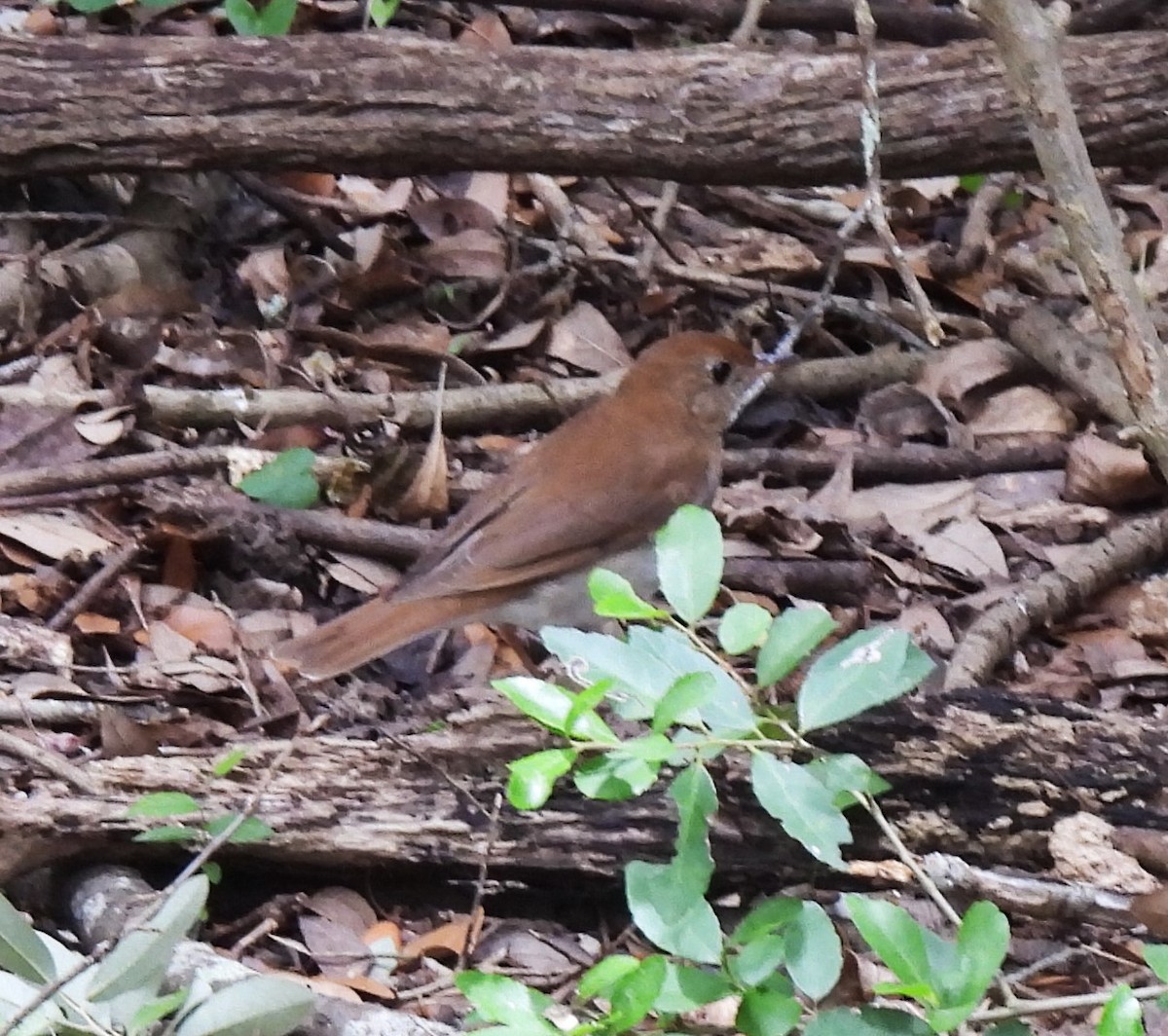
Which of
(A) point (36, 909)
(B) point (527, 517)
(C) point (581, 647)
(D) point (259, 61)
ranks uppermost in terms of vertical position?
(D) point (259, 61)

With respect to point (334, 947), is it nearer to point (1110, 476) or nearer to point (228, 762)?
point (228, 762)

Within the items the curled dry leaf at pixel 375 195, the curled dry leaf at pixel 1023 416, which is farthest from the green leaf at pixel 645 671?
the curled dry leaf at pixel 375 195

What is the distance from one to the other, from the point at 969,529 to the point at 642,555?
3.27ft

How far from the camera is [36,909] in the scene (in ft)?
8.97

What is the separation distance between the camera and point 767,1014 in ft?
6.05

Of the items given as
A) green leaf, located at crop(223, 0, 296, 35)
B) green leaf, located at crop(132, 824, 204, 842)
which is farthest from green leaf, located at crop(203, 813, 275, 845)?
green leaf, located at crop(223, 0, 296, 35)

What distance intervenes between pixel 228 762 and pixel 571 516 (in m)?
1.49

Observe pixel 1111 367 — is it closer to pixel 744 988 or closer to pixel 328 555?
pixel 328 555

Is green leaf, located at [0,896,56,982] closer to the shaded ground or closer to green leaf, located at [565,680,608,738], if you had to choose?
the shaded ground

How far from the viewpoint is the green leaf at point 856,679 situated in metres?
1.98

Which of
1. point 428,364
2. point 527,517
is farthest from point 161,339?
point 527,517

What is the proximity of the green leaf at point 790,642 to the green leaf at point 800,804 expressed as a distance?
0.16 m

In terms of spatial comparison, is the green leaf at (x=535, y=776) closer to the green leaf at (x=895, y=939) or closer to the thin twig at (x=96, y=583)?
the green leaf at (x=895, y=939)

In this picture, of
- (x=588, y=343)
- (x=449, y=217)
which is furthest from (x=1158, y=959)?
(x=449, y=217)
